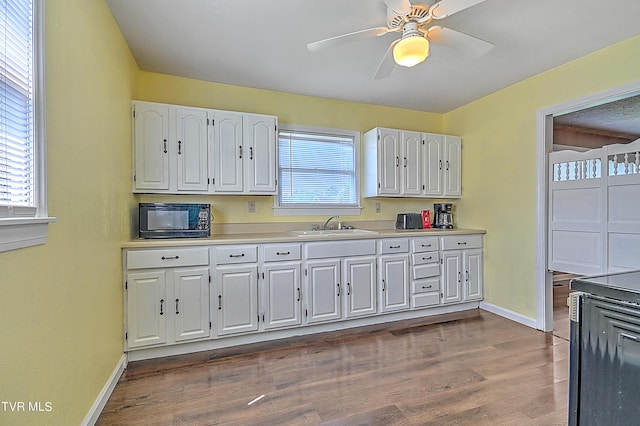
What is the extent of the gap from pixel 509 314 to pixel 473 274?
21.3 inches

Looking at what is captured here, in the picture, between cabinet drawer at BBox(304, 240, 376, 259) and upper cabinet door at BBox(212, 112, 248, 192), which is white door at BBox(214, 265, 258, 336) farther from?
upper cabinet door at BBox(212, 112, 248, 192)

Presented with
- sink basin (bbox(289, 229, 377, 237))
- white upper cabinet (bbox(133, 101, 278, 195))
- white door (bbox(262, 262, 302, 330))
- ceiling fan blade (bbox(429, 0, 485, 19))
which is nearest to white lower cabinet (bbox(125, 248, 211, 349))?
white door (bbox(262, 262, 302, 330))

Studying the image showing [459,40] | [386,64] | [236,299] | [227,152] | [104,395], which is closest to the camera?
[104,395]

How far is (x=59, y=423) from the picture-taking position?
1332mm

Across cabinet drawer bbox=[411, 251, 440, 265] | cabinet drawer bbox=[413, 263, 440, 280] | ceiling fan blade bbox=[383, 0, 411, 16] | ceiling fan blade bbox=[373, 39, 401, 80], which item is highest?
ceiling fan blade bbox=[383, 0, 411, 16]

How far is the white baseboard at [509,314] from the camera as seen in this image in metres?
3.17

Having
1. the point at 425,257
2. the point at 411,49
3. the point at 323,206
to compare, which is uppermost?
the point at 411,49

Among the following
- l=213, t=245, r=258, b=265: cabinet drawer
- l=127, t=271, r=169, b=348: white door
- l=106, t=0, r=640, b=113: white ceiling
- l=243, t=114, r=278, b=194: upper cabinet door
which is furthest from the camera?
l=243, t=114, r=278, b=194: upper cabinet door

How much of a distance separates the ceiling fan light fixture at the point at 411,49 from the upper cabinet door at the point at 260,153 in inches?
60.0

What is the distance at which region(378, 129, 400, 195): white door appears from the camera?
3.62 metres

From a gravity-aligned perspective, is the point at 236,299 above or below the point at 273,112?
below

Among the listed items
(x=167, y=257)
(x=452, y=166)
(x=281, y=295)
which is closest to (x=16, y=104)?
(x=167, y=257)

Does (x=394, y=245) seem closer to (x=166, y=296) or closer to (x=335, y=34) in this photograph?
(x=335, y=34)

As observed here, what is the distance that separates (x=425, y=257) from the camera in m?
3.43
